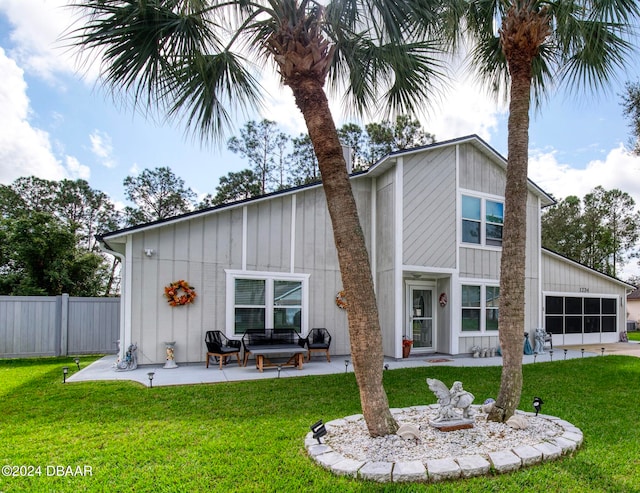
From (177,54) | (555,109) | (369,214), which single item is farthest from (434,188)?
(177,54)

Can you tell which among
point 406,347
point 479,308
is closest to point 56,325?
point 406,347

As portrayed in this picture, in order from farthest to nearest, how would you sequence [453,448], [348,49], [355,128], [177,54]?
1. [355,128]
2. [348,49]
3. [177,54]
4. [453,448]

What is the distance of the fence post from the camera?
10172 mm

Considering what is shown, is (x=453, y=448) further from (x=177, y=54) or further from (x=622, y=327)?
(x=622, y=327)

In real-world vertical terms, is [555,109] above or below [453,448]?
above

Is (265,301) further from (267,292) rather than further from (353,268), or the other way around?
(353,268)

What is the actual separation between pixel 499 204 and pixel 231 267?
793 cm

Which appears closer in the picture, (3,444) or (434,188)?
(3,444)

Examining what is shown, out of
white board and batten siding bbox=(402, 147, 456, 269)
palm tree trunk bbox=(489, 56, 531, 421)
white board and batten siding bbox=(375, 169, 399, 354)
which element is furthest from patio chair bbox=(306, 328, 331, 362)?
palm tree trunk bbox=(489, 56, 531, 421)

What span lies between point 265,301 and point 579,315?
469 inches

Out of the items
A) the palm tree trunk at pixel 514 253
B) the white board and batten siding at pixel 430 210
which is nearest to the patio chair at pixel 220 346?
the white board and batten siding at pixel 430 210

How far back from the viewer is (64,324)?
1020 cm

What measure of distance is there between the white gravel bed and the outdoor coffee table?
12.8ft

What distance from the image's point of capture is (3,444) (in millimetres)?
3910
